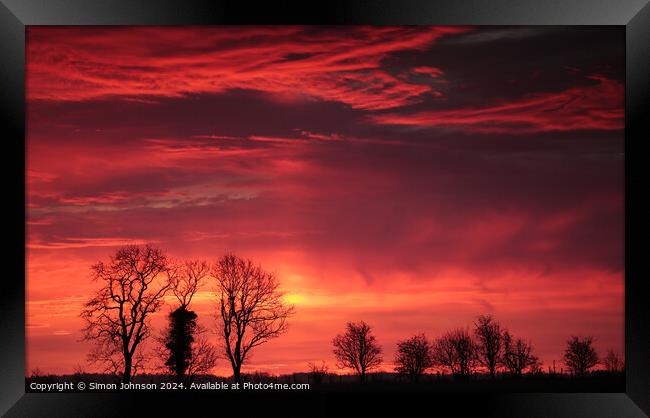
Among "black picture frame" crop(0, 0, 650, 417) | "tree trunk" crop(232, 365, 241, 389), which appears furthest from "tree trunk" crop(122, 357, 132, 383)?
"black picture frame" crop(0, 0, 650, 417)

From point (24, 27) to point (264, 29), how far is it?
8.52 feet

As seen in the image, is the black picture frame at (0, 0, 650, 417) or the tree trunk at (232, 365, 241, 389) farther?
the tree trunk at (232, 365, 241, 389)

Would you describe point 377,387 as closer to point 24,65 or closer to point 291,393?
point 291,393

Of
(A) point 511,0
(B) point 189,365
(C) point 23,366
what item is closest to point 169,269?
(B) point 189,365

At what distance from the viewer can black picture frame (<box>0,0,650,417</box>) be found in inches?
338

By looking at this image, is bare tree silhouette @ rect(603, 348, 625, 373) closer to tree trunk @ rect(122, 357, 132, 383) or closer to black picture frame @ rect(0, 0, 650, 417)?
black picture frame @ rect(0, 0, 650, 417)

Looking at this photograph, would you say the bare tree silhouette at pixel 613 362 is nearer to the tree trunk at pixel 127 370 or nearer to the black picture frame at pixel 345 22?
the black picture frame at pixel 345 22

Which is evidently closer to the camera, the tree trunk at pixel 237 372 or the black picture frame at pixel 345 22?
the black picture frame at pixel 345 22

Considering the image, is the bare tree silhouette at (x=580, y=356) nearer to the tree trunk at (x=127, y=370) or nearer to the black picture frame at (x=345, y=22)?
the black picture frame at (x=345, y=22)

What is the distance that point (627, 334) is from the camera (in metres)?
8.66


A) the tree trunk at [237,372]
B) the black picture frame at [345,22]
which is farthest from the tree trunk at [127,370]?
the black picture frame at [345,22]

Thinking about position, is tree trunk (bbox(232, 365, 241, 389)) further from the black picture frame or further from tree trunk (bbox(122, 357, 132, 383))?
the black picture frame

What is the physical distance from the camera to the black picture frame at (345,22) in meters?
8.58

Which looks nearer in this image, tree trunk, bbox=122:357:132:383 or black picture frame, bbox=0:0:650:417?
black picture frame, bbox=0:0:650:417
